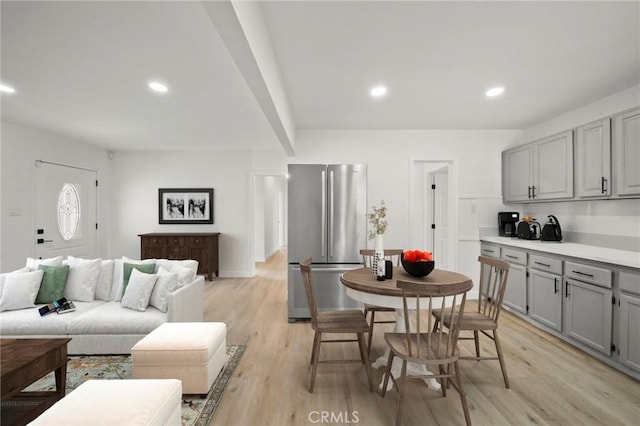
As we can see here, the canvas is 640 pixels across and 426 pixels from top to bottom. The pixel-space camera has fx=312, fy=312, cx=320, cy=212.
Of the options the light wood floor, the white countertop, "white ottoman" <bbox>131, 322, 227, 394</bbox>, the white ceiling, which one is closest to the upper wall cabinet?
the white ceiling

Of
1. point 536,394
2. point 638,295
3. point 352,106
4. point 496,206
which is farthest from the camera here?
point 496,206

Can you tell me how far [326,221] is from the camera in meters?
3.84

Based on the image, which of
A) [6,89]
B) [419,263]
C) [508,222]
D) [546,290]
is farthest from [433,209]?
[6,89]

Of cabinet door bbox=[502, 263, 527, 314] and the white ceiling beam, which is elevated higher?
the white ceiling beam

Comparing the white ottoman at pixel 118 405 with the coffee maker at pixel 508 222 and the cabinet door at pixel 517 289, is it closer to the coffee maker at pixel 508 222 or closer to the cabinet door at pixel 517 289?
the cabinet door at pixel 517 289

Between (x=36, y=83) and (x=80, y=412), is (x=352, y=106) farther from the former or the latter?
(x=80, y=412)

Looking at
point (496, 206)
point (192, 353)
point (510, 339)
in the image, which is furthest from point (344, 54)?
point (496, 206)

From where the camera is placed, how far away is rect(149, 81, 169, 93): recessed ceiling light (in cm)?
304

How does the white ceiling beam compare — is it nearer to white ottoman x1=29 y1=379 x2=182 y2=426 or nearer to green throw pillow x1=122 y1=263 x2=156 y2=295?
white ottoman x1=29 y1=379 x2=182 y2=426

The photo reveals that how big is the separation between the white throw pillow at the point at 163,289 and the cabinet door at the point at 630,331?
3899 millimetres

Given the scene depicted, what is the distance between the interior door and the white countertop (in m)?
6.64

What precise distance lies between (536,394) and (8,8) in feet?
14.3

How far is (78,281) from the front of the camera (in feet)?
10.3

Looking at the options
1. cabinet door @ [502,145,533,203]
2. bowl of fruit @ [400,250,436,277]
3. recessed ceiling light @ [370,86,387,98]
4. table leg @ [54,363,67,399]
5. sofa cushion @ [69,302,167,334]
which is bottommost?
table leg @ [54,363,67,399]
